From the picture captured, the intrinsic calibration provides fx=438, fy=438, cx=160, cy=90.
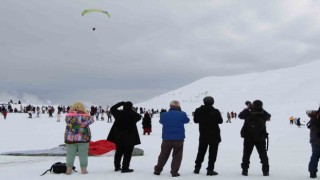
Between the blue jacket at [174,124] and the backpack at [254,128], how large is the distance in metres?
1.38

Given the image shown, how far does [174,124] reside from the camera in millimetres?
9984

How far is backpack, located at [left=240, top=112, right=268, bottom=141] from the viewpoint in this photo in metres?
9.80

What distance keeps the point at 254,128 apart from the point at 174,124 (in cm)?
180

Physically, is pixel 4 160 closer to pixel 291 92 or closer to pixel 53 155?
pixel 53 155

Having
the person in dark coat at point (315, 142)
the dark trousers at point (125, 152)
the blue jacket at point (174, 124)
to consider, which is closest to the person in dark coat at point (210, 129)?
the blue jacket at point (174, 124)

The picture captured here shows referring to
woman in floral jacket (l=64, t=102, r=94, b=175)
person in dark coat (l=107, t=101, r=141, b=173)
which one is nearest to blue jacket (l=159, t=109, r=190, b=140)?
person in dark coat (l=107, t=101, r=141, b=173)

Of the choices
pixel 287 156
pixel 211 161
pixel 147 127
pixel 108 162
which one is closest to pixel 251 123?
pixel 211 161

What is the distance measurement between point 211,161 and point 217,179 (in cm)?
58

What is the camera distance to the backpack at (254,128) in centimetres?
980

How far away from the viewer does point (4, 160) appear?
13500 mm

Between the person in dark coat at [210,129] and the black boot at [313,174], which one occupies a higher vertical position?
the person in dark coat at [210,129]

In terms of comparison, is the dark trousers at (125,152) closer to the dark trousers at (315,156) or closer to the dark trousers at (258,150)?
the dark trousers at (258,150)

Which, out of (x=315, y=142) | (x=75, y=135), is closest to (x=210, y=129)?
(x=315, y=142)

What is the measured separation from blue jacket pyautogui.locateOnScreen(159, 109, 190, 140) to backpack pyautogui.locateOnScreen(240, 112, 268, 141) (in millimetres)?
1378
